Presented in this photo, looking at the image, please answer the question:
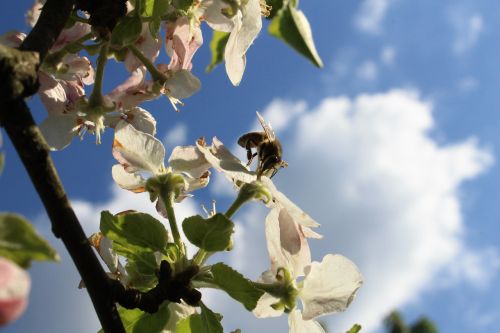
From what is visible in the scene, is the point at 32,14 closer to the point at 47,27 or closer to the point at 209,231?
the point at 47,27

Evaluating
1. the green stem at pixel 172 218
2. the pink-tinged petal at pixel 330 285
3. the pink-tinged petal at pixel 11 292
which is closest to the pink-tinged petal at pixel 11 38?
the green stem at pixel 172 218

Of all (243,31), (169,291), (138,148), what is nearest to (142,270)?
(169,291)

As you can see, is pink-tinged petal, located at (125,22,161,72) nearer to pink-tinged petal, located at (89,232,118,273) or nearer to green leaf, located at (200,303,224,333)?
pink-tinged petal, located at (89,232,118,273)

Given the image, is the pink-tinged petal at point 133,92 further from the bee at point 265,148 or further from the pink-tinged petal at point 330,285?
the pink-tinged petal at point 330,285

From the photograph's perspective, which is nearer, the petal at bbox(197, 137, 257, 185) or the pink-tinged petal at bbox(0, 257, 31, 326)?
the pink-tinged petal at bbox(0, 257, 31, 326)

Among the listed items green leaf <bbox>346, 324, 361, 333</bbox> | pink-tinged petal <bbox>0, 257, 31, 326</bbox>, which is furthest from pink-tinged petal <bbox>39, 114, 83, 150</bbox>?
pink-tinged petal <bbox>0, 257, 31, 326</bbox>
